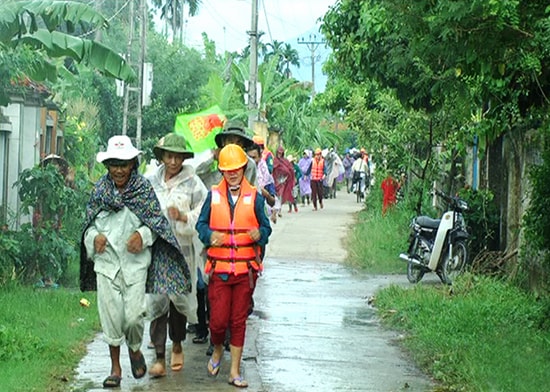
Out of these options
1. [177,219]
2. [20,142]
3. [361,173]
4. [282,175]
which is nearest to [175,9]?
[361,173]

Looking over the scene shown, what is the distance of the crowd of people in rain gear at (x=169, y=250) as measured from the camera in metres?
8.23

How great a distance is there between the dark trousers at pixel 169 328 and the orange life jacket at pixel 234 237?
26.6 inches

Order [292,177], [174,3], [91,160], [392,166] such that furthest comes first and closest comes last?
1. [174,3]
2. [292,177]
3. [91,160]
4. [392,166]

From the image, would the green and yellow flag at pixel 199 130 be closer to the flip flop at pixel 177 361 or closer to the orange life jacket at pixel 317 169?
the flip flop at pixel 177 361

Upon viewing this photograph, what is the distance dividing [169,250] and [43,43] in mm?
6039

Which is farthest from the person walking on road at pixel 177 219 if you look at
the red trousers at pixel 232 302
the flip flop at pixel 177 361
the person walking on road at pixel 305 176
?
the person walking on road at pixel 305 176

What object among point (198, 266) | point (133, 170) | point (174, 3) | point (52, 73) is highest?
point (174, 3)

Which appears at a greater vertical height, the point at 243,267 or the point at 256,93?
the point at 256,93

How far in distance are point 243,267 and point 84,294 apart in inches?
181

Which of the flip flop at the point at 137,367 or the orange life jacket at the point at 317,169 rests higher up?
the orange life jacket at the point at 317,169

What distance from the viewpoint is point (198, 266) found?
9.45 meters

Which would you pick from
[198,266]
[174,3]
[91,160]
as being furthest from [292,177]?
[174,3]

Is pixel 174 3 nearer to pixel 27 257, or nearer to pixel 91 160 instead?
pixel 91 160

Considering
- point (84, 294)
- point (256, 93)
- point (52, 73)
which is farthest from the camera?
point (256, 93)
